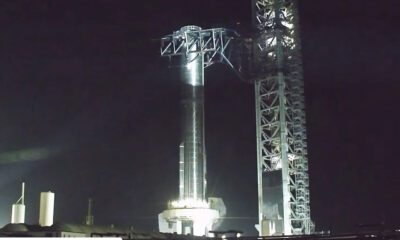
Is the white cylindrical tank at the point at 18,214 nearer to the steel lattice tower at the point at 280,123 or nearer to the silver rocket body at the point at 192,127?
the silver rocket body at the point at 192,127

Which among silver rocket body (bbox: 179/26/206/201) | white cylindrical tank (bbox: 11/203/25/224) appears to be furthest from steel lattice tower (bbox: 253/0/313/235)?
white cylindrical tank (bbox: 11/203/25/224)

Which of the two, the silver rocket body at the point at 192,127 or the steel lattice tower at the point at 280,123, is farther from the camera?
the silver rocket body at the point at 192,127

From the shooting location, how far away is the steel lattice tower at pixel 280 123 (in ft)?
238

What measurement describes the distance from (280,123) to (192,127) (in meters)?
10.8

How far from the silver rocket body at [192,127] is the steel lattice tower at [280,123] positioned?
717 cm

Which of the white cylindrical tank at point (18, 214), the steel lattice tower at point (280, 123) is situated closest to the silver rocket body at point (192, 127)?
the steel lattice tower at point (280, 123)

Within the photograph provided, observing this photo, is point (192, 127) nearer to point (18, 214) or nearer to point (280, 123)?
point (280, 123)

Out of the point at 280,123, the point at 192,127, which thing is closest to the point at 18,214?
the point at 192,127

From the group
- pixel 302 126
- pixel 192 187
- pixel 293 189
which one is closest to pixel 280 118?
pixel 302 126

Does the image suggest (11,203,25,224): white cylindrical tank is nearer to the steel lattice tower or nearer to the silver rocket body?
the silver rocket body

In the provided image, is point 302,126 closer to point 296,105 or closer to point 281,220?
point 296,105

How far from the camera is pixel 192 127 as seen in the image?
7650 cm

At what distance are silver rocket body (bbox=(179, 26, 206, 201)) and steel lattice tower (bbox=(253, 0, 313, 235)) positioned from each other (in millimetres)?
7173

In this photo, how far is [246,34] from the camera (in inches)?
3137
